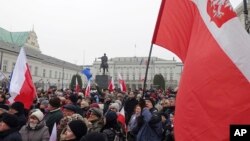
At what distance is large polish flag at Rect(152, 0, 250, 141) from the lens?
2405 millimetres

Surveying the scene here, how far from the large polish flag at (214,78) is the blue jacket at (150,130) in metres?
2.80

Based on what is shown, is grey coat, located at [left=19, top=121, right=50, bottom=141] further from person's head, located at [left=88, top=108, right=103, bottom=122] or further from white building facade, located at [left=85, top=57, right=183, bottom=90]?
white building facade, located at [left=85, top=57, right=183, bottom=90]

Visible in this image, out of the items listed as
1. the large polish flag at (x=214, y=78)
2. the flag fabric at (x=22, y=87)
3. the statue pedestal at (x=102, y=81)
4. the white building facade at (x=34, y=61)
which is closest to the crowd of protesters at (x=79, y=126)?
the large polish flag at (x=214, y=78)

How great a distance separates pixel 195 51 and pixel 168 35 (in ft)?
2.05

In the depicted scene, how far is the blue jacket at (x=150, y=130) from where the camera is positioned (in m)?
5.42

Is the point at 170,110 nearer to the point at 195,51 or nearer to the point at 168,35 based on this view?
the point at 168,35

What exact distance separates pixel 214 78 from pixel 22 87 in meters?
5.22

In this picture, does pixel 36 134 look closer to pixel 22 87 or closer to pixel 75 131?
pixel 75 131

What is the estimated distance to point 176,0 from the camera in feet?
10.4

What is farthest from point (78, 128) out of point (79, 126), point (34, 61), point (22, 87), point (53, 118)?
point (34, 61)

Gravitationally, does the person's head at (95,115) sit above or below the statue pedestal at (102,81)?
below

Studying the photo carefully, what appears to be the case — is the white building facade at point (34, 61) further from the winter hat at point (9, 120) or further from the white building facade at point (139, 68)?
the winter hat at point (9, 120)

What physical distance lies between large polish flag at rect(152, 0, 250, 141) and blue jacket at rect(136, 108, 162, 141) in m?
2.80

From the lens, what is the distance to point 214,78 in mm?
2502
